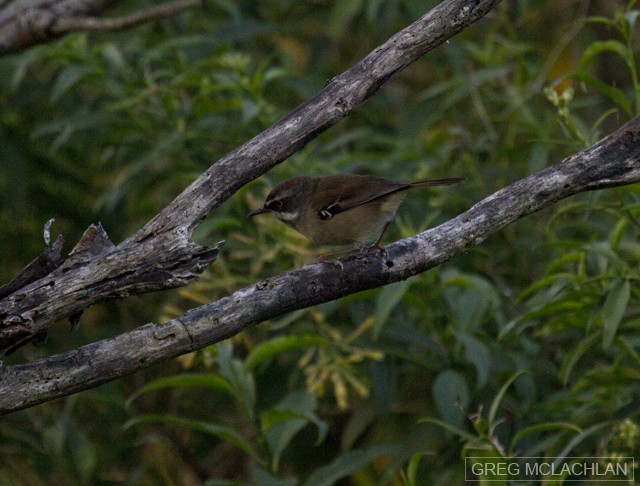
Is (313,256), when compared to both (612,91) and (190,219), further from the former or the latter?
(190,219)

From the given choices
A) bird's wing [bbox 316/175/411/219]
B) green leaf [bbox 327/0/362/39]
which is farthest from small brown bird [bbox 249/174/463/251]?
green leaf [bbox 327/0/362/39]

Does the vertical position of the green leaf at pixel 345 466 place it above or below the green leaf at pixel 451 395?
below

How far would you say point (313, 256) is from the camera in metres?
5.16

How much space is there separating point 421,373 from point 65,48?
309 centimetres

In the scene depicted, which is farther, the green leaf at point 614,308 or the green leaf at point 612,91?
the green leaf at point 612,91

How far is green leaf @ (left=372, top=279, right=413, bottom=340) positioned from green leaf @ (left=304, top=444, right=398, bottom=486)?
604 mm

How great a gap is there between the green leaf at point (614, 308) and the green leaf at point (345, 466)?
1259 millimetres

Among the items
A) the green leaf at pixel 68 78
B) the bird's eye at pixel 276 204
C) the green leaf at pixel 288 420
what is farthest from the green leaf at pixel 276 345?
the green leaf at pixel 68 78

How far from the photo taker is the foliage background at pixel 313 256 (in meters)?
4.35

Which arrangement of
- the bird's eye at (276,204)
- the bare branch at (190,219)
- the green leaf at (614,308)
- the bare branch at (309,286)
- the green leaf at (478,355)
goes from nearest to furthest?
the bare branch at (309,286), the bare branch at (190,219), the green leaf at (614,308), the green leaf at (478,355), the bird's eye at (276,204)

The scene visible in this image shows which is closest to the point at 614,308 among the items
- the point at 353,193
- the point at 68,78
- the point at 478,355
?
the point at 478,355

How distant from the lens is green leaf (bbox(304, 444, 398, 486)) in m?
4.39

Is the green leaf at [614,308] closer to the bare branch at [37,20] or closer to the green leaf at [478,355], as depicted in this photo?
the green leaf at [478,355]

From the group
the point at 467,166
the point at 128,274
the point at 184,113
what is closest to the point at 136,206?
the point at 184,113
